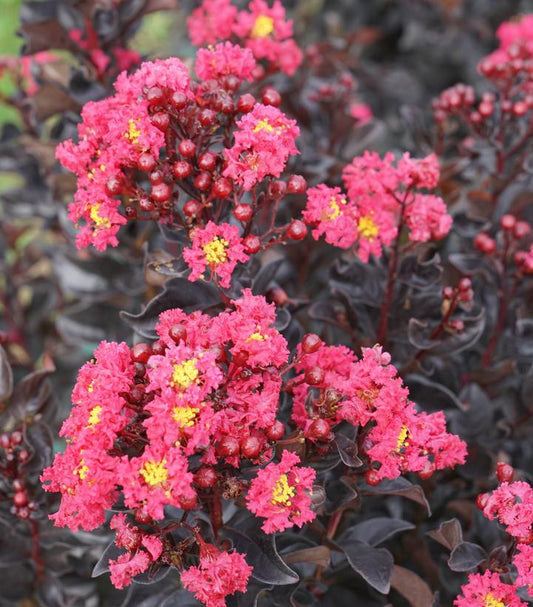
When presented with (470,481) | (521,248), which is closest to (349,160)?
(521,248)

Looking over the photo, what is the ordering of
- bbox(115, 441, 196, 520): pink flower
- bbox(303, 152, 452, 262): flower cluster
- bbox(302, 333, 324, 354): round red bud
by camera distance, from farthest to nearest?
1. bbox(303, 152, 452, 262): flower cluster
2. bbox(302, 333, 324, 354): round red bud
3. bbox(115, 441, 196, 520): pink flower

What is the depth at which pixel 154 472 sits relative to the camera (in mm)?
1018

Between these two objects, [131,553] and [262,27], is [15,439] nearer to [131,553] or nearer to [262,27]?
[131,553]

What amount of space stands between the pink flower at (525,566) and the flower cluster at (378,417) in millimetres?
186

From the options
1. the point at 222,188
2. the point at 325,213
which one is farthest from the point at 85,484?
the point at 325,213

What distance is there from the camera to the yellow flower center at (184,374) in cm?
105

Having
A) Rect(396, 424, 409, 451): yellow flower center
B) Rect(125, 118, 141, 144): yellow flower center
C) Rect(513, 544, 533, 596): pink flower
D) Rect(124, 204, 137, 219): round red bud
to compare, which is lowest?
Rect(513, 544, 533, 596): pink flower

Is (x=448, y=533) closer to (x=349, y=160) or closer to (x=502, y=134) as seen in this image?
(x=502, y=134)

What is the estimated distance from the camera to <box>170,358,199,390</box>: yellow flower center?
1.05m

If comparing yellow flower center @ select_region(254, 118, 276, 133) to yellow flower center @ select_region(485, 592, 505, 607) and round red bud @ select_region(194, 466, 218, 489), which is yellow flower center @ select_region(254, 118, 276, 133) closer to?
round red bud @ select_region(194, 466, 218, 489)

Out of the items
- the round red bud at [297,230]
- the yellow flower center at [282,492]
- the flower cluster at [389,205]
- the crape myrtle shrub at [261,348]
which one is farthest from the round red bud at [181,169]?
the yellow flower center at [282,492]

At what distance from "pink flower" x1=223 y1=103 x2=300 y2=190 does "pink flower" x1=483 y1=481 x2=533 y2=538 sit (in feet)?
2.20

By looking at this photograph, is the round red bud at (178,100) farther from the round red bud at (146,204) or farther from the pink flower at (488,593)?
the pink flower at (488,593)

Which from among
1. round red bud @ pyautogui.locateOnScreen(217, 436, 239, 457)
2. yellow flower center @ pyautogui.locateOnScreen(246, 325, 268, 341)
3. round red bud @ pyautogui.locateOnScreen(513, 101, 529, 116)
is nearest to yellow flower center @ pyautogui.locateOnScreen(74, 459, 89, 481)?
round red bud @ pyautogui.locateOnScreen(217, 436, 239, 457)
